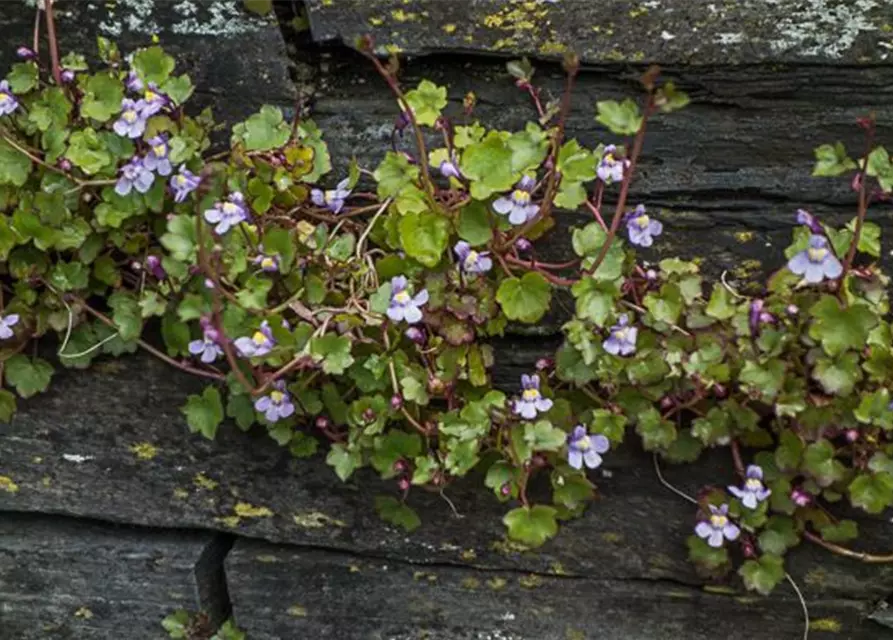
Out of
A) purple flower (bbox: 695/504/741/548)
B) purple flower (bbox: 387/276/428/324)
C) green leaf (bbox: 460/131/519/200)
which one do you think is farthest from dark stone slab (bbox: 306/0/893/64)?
purple flower (bbox: 695/504/741/548)

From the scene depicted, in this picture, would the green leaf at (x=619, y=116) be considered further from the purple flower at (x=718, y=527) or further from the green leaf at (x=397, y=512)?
the green leaf at (x=397, y=512)

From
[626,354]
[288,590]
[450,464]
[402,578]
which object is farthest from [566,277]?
[288,590]

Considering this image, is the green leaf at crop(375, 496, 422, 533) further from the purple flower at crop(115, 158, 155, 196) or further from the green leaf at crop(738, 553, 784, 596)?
the purple flower at crop(115, 158, 155, 196)

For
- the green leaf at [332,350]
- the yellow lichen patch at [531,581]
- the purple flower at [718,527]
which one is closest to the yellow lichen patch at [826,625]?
the purple flower at [718,527]

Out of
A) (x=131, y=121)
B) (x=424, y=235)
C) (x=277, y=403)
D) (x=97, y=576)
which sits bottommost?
(x=97, y=576)

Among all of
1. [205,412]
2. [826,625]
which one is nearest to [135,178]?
[205,412]

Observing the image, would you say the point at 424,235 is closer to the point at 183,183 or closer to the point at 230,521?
the point at 183,183
